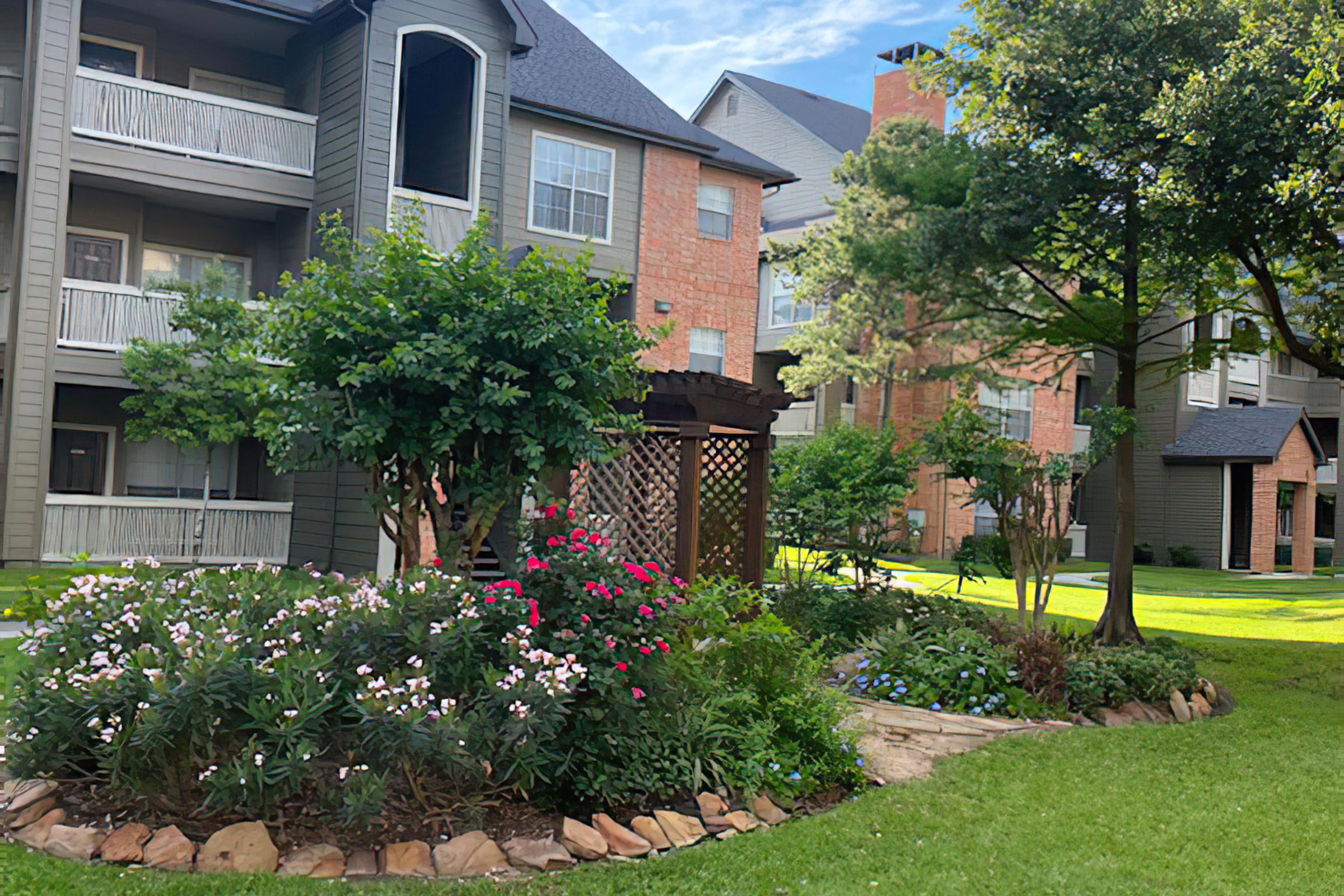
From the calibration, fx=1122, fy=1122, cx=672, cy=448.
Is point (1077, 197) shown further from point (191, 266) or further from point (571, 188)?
point (191, 266)

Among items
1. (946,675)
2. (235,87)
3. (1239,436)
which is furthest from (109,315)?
(1239,436)

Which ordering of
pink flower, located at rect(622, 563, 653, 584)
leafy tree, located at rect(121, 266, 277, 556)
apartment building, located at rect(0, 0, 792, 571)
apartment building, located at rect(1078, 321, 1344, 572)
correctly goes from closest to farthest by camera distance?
1. pink flower, located at rect(622, 563, 653, 584)
2. leafy tree, located at rect(121, 266, 277, 556)
3. apartment building, located at rect(0, 0, 792, 571)
4. apartment building, located at rect(1078, 321, 1344, 572)

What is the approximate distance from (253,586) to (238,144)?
1137 centimetres

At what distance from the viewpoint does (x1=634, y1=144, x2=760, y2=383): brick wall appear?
2041 centimetres

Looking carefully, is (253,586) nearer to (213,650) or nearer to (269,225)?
(213,650)

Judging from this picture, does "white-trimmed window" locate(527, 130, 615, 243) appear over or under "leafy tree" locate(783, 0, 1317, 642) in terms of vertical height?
Answer: over

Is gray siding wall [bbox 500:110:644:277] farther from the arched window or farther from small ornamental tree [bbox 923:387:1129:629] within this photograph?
small ornamental tree [bbox 923:387:1129:629]

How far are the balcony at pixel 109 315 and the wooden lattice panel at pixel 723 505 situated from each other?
26.6 feet

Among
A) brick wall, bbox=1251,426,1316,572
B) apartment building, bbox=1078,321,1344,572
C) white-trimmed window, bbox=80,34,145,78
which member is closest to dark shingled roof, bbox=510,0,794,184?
white-trimmed window, bbox=80,34,145,78

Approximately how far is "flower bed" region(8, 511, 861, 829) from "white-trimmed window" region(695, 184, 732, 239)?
15996 mm

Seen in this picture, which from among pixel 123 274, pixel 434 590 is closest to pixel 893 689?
pixel 434 590

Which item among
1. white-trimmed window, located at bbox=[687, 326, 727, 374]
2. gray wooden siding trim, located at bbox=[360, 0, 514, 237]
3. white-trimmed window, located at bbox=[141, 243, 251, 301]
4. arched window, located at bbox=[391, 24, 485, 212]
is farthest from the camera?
white-trimmed window, located at bbox=[687, 326, 727, 374]

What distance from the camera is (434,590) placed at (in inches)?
219

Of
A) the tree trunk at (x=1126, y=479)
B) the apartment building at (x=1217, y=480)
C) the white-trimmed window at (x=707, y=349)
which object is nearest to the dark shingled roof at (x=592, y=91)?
the white-trimmed window at (x=707, y=349)
